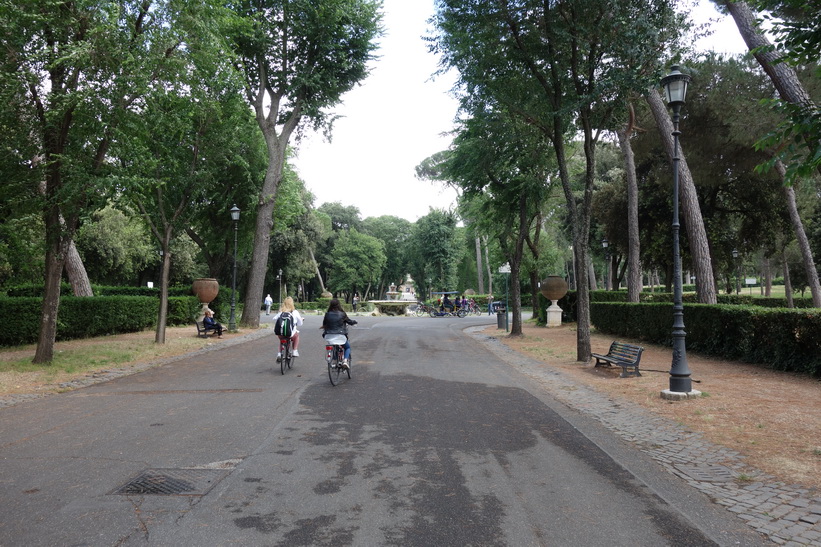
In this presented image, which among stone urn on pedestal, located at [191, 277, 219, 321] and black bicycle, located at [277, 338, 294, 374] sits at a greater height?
stone urn on pedestal, located at [191, 277, 219, 321]

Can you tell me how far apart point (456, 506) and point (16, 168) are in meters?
13.0

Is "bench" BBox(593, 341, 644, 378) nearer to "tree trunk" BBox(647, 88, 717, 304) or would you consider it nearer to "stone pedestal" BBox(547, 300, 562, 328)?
"tree trunk" BBox(647, 88, 717, 304)

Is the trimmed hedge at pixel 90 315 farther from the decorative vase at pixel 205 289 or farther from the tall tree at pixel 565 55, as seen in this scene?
the tall tree at pixel 565 55

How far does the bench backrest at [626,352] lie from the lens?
433 inches

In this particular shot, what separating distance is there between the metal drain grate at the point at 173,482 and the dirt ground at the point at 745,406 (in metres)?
5.10

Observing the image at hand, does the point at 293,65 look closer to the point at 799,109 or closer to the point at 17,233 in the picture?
the point at 17,233

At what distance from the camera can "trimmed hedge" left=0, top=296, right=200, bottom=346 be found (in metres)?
15.2

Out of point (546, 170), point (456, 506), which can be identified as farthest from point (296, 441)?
point (546, 170)

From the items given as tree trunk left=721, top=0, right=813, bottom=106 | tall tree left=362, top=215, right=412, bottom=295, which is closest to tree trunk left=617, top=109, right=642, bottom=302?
tree trunk left=721, top=0, right=813, bottom=106

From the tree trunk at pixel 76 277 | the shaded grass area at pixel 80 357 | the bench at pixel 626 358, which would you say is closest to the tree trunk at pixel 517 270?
the bench at pixel 626 358

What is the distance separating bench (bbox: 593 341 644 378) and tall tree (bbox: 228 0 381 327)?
56.4ft

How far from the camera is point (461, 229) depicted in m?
67.9

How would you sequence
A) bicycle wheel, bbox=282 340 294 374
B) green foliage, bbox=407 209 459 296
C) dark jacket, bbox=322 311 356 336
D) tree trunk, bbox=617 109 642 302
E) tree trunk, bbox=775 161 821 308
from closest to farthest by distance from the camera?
dark jacket, bbox=322 311 356 336 < bicycle wheel, bbox=282 340 294 374 < tree trunk, bbox=617 109 642 302 < tree trunk, bbox=775 161 821 308 < green foliage, bbox=407 209 459 296

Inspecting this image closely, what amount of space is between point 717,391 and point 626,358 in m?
2.42
